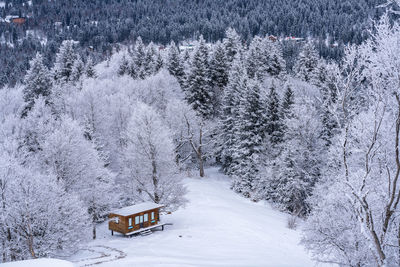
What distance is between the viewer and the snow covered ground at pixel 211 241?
19219mm

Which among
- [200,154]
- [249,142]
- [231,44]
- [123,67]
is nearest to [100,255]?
[249,142]

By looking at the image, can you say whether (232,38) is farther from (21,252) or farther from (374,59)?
(374,59)

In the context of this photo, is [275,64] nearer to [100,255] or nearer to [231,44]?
[231,44]

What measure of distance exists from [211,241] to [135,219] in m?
7.27

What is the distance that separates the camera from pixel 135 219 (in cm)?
2798

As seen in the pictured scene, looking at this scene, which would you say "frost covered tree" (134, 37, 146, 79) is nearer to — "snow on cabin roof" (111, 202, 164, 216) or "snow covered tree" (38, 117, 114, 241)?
"snow covered tree" (38, 117, 114, 241)

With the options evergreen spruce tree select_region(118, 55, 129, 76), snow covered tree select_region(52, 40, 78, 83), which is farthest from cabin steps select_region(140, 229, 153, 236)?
evergreen spruce tree select_region(118, 55, 129, 76)

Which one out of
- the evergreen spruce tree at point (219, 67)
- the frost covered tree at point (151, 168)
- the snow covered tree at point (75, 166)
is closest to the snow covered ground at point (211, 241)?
the frost covered tree at point (151, 168)

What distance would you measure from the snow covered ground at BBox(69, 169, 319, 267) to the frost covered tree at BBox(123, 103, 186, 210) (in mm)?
2713

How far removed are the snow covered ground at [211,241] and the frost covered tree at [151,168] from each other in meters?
2.71

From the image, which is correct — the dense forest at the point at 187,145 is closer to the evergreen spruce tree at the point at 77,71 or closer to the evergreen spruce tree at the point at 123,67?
the evergreen spruce tree at the point at 77,71

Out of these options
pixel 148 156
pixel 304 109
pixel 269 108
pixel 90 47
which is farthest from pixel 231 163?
pixel 90 47

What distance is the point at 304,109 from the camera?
36.8 m

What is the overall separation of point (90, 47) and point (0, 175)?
181056mm
